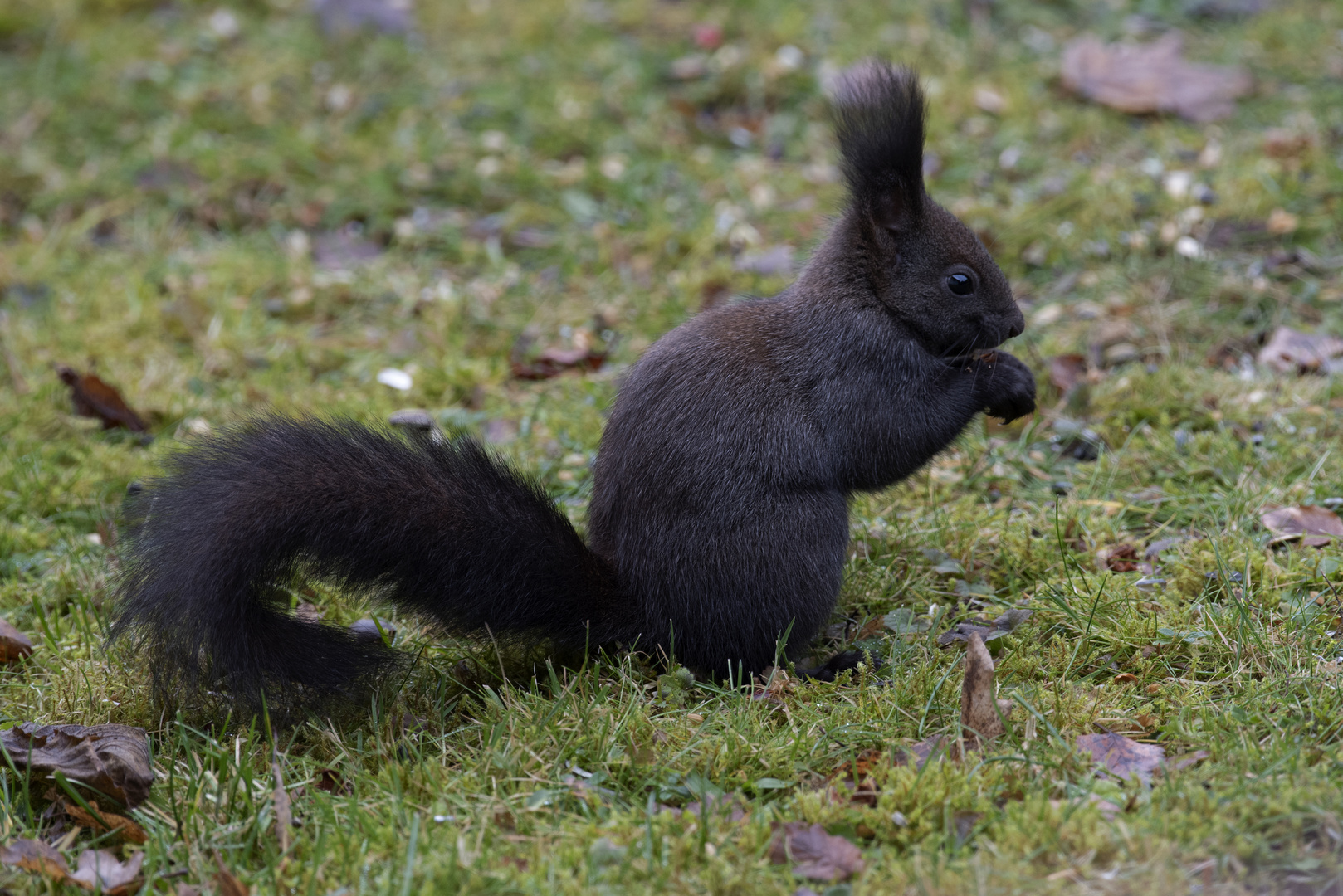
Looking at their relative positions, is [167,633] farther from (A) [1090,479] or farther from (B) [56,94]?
(B) [56,94]

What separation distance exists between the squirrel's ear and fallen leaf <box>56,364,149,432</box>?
2326 mm

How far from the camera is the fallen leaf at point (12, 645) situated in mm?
2576

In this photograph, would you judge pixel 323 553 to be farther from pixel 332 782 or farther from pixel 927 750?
pixel 927 750

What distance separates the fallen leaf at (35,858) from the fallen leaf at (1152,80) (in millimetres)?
4946

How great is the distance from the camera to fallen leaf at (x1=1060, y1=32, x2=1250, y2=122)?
5250 millimetres

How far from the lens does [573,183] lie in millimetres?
5219

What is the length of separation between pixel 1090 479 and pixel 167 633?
2.21 metres

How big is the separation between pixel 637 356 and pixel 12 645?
209 cm

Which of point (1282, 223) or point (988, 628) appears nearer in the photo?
point (988, 628)

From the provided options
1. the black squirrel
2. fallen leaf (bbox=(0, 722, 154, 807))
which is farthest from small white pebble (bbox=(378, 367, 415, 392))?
fallen leaf (bbox=(0, 722, 154, 807))

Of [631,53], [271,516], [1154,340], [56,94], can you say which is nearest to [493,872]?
[271,516]

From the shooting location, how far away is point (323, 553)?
2.17 meters

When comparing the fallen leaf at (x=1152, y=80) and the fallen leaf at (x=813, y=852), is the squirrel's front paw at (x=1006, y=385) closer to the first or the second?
the fallen leaf at (x=813, y=852)

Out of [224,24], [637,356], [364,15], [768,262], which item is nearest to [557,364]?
[637,356]
